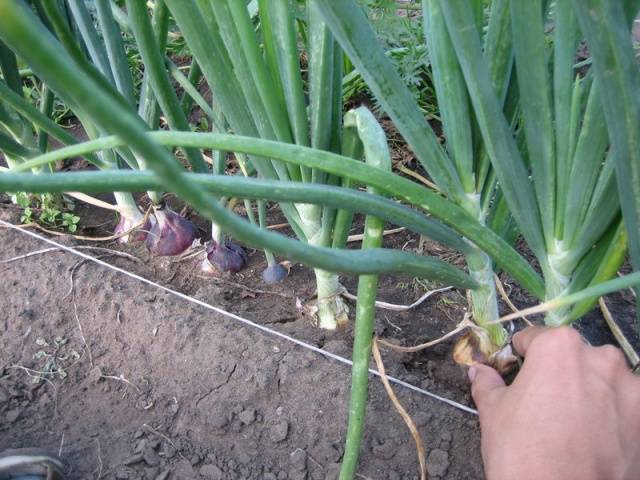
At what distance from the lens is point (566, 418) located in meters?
0.77

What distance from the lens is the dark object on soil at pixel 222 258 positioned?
4.32 feet

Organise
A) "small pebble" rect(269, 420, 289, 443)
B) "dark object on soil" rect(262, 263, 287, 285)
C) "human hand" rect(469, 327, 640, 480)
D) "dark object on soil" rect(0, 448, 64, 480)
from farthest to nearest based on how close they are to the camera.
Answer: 1. "dark object on soil" rect(262, 263, 287, 285)
2. "small pebble" rect(269, 420, 289, 443)
3. "dark object on soil" rect(0, 448, 64, 480)
4. "human hand" rect(469, 327, 640, 480)

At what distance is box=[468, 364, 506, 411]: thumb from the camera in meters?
0.91

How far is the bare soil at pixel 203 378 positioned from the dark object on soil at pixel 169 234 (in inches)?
1.8

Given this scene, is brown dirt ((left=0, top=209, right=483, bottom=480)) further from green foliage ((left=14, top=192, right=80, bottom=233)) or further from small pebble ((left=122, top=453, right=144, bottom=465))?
green foliage ((left=14, top=192, right=80, bottom=233))

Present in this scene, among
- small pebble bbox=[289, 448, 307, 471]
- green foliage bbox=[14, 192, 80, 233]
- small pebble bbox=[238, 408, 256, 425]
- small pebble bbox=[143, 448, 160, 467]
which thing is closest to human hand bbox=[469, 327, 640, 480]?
small pebble bbox=[289, 448, 307, 471]

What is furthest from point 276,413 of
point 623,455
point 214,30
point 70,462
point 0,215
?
point 0,215

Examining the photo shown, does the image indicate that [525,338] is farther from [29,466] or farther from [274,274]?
[29,466]

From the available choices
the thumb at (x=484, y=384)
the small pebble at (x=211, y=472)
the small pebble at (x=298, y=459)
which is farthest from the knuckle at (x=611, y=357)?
the small pebble at (x=211, y=472)

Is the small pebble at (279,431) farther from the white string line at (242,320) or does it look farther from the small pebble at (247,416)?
the white string line at (242,320)

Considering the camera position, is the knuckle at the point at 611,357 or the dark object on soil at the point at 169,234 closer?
the knuckle at the point at 611,357

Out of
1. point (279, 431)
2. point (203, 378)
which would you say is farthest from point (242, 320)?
point (279, 431)

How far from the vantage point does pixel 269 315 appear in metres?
1.23

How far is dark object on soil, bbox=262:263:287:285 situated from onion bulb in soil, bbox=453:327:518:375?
1.44 feet
